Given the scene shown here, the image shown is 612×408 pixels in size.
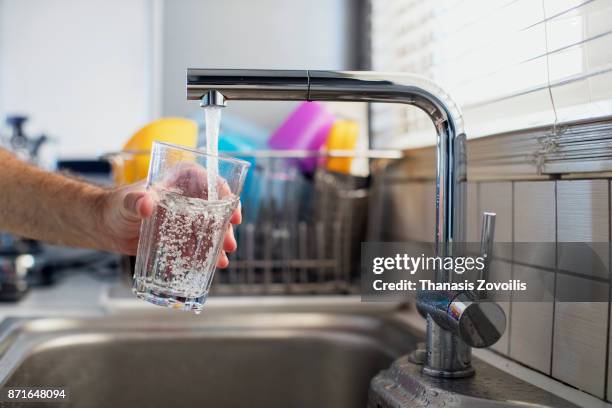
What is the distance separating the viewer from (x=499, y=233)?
2.87ft

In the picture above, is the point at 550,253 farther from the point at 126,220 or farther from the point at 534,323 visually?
the point at 126,220

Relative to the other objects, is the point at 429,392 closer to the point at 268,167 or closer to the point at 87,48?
the point at 268,167

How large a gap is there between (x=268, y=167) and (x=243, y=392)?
1.45ft

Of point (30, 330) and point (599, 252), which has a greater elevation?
point (599, 252)

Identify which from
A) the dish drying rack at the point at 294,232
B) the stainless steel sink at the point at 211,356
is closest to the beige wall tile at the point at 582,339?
the stainless steel sink at the point at 211,356

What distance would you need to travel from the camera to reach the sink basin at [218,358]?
1015 millimetres

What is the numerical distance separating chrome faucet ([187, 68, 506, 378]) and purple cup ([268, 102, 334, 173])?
614 mm

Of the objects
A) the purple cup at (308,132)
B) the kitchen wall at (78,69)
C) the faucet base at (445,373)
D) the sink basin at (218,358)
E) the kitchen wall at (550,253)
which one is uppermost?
the kitchen wall at (78,69)

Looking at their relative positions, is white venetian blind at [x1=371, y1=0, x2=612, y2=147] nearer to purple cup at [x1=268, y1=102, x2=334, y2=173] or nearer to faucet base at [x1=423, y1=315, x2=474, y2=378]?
purple cup at [x1=268, y1=102, x2=334, y2=173]

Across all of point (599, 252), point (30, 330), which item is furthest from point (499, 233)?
point (30, 330)

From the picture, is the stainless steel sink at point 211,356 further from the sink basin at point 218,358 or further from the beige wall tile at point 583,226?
the beige wall tile at point 583,226

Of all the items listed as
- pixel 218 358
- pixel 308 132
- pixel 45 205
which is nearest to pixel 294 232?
pixel 308 132

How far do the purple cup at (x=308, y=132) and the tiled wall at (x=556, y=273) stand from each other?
1.46 ft

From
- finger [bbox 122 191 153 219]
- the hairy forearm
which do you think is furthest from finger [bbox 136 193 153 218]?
the hairy forearm
